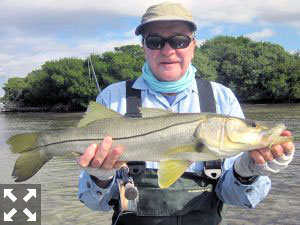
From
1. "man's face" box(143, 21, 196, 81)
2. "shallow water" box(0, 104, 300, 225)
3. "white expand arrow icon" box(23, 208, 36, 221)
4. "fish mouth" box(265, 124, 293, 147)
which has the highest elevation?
"man's face" box(143, 21, 196, 81)

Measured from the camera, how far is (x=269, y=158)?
347 centimetres

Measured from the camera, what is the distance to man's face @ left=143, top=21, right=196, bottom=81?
4.16 m

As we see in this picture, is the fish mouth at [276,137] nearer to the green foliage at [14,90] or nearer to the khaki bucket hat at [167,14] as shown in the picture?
the khaki bucket hat at [167,14]

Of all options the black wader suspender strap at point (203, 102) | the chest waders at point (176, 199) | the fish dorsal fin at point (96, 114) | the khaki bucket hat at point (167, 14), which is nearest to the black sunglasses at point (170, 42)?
the khaki bucket hat at point (167, 14)

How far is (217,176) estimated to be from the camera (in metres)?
3.99

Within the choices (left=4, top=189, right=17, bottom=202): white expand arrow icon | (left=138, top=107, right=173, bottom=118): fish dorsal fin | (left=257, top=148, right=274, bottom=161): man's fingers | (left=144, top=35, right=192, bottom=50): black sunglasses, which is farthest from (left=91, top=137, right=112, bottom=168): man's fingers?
(left=4, top=189, right=17, bottom=202): white expand arrow icon

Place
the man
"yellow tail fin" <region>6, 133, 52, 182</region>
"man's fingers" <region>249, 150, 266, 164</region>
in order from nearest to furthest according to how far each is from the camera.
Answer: "man's fingers" <region>249, 150, 266, 164</region> < "yellow tail fin" <region>6, 133, 52, 182</region> < the man

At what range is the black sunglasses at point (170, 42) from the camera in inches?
164

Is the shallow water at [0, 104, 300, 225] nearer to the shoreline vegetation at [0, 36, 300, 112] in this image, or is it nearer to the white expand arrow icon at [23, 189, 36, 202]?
the white expand arrow icon at [23, 189, 36, 202]

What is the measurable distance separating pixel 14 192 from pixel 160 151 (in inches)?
456

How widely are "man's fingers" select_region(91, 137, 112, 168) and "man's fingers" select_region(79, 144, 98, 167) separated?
0.03 m

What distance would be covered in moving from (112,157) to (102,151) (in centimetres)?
10

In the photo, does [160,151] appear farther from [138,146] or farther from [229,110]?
[229,110]

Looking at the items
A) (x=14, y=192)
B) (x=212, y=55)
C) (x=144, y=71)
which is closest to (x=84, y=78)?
(x=212, y=55)
